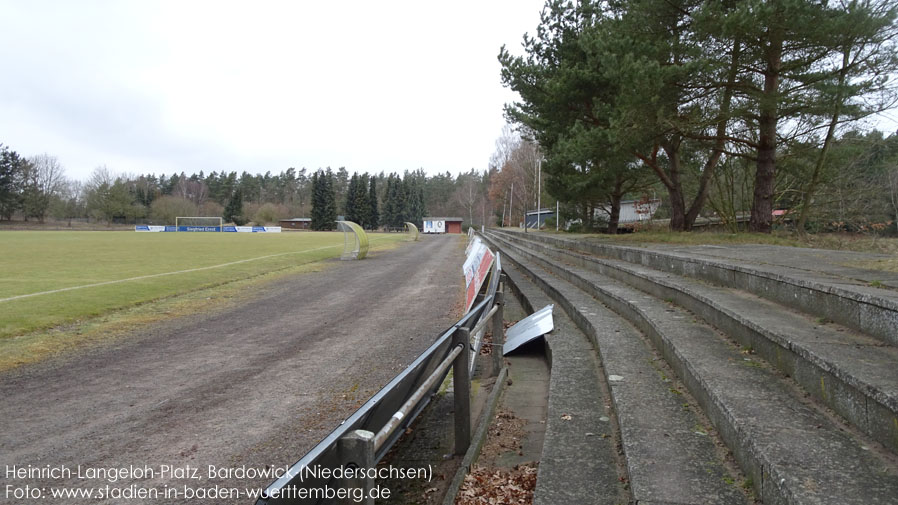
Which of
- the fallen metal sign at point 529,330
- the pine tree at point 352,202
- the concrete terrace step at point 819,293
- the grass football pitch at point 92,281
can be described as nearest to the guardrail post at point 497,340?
the fallen metal sign at point 529,330

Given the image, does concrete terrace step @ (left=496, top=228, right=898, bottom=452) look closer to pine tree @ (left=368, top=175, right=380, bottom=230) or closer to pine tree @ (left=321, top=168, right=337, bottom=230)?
pine tree @ (left=321, top=168, right=337, bottom=230)

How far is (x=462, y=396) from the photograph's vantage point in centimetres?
307

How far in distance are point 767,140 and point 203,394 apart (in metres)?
12.2

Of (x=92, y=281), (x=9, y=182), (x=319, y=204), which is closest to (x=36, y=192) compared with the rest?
(x=9, y=182)

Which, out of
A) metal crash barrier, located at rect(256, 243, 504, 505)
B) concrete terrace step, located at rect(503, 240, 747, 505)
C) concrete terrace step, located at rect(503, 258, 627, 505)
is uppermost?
metal crash barrier, located at rect(256, 243, 504, 505)

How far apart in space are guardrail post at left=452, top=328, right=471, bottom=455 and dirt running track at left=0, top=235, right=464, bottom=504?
1.06m

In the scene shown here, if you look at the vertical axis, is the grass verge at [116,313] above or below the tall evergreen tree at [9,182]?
below

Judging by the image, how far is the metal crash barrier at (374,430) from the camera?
123 centimetres

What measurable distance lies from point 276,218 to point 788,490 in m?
106

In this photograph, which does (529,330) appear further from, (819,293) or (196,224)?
(196,224)

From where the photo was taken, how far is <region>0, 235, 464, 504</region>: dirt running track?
3195 millimetres

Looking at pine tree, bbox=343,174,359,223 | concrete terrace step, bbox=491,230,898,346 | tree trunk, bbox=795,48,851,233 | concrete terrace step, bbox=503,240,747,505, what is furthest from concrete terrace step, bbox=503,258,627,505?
pine tree, bbox=343,174,359,223

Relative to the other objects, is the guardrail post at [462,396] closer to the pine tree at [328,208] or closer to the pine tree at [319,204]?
the pine tree at [328,208]

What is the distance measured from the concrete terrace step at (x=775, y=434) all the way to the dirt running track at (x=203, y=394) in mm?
2505
